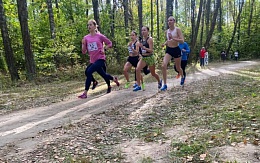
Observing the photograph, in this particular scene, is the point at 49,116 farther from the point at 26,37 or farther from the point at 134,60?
the point at 26,37

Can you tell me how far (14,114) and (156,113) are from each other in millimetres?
3301

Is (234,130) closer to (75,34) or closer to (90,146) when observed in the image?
(90,146)

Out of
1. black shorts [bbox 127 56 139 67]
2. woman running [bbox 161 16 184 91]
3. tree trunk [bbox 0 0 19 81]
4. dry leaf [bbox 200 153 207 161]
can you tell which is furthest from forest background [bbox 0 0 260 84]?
dry leaf [bbox 200 153 207 161]

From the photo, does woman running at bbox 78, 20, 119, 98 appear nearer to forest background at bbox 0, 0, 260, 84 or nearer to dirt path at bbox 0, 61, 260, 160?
dirt path at bbox 0, 61, 260, 160

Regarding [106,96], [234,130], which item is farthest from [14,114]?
[234,130]

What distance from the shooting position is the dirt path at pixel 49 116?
4.48 meters

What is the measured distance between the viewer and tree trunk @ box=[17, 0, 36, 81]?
479 inches

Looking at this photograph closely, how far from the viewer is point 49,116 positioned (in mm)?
5906

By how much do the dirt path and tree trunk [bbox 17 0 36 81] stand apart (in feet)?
19.0

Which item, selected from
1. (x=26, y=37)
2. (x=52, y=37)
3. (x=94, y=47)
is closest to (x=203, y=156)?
(x=94, y=47)

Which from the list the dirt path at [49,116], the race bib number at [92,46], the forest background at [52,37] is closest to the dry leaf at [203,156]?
the dirt path at [49,116]

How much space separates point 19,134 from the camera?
4672 millimetres

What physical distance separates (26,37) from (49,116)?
24.9 ft

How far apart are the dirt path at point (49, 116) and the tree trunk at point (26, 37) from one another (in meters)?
5.80
